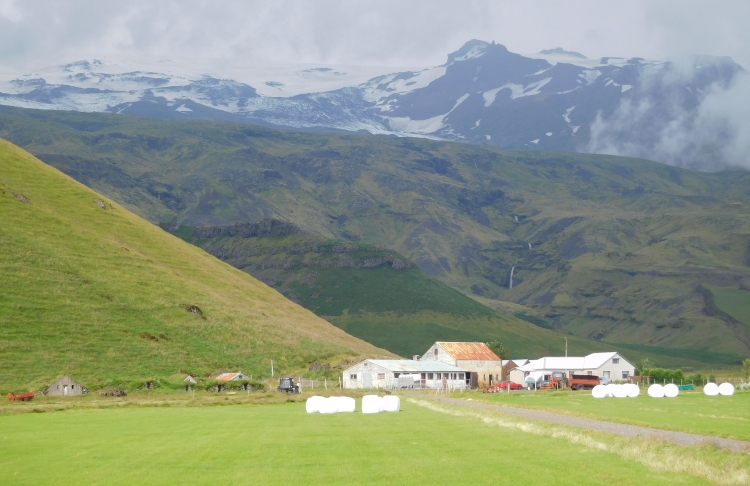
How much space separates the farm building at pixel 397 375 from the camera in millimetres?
102125

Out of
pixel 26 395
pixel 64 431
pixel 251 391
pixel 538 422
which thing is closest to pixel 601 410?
pixel 538 422

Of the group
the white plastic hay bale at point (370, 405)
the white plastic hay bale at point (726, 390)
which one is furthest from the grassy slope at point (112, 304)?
the white plastic hay bale at point (726, 390)

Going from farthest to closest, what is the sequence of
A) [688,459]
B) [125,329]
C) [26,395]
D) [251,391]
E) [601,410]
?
[125,329] → [251,391] → [26,395] → [601,410] → [688,459]

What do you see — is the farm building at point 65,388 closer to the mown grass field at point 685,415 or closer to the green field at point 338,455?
the green field at point 338,455

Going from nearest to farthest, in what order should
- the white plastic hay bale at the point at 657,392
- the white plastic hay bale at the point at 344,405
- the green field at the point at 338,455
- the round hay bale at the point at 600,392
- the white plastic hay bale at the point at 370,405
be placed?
the green field at the point at 338,455
the white plastic hay bale at the point at 370,405
the white plastic hay bale at the point at 344,405
the white plastic hay bale at the point at 657,392
the round hay bale at the point at 600,392

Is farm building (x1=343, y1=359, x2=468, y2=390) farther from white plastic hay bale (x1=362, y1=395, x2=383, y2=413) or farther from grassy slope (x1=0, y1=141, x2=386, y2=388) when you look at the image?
white plastic hay bale (x1=362, y1=395, x2=383, y2=413)

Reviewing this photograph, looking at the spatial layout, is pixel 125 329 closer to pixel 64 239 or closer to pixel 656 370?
pixel 64 239

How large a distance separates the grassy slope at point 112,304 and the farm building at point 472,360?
1342 centimetres

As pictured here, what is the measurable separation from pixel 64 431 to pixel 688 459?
28.4m

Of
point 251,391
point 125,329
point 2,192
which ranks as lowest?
point 251,391

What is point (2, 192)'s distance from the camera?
128 metres

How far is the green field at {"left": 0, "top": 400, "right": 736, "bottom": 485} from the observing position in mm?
25781

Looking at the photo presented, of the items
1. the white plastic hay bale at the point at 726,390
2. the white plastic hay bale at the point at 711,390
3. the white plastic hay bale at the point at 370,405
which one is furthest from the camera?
the white plastic hay bale at the point at 711,390

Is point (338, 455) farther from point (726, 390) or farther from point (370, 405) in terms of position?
point (726, 390)
